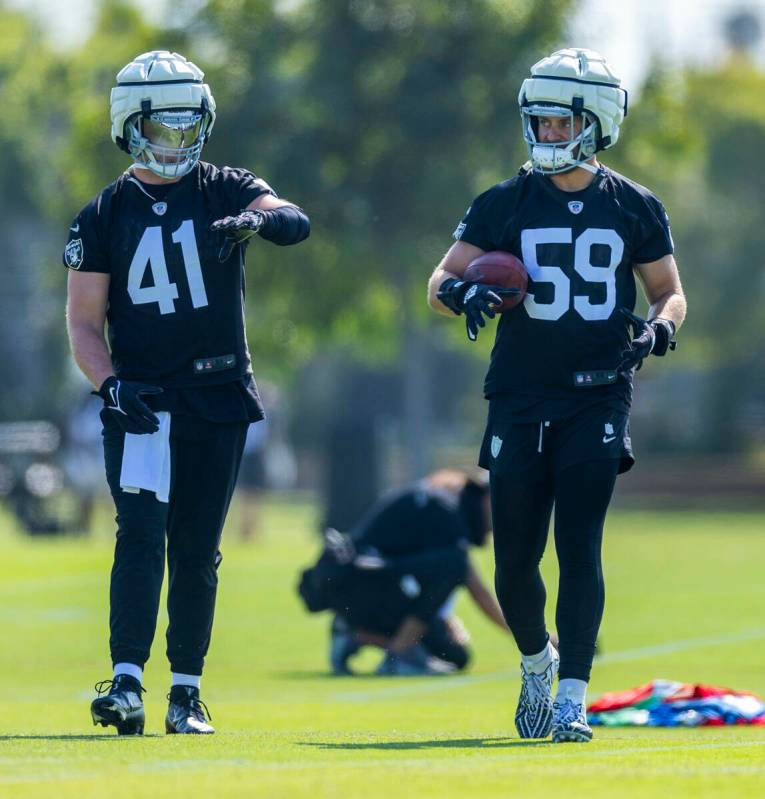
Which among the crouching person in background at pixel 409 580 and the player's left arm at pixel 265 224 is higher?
the player's left arm at pixel 265 224

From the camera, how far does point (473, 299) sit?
6648 mm

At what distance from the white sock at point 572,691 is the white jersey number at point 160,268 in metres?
1.85

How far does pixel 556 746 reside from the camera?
6.36 metres

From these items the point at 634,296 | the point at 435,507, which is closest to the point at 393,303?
the point at 435,507

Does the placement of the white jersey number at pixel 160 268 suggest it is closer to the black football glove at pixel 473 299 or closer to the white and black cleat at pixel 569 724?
the black football glove at pixel 473 299

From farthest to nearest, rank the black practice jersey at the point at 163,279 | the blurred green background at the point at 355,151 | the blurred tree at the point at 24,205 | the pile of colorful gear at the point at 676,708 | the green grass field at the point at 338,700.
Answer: the blurred tree at the point at 24,205 < the blurred green background at the point at 355,151 < the pile of colorful gear at the point at 676,708 < the black practice jersey at the point at 163,279 < the green grass field at the point at 338,700

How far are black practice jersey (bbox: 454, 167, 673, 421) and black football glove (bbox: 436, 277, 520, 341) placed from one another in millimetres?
177

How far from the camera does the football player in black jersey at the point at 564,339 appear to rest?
6.77 meters

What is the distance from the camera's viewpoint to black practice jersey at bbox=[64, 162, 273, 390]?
6.96 m

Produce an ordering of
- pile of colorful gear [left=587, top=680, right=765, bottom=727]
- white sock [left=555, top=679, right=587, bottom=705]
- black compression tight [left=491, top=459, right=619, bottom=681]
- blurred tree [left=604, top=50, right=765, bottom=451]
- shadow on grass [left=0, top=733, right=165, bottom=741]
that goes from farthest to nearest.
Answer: blurred tree [left=604, top=50, right=765, bottom=451]
pile of colorful gear [left=587, top=680, right=765, bottom=727]
black compression tight [left=491, top=459, right=619, bottom=681]
white sock [left=555, top=679, right=587, bottom=705]
shadow on grass [left=0, top=733, right=165, bottom=741]

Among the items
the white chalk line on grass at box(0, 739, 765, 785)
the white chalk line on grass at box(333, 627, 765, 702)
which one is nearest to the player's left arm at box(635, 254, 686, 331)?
the white chalk line on grass at box(0, 739, 765, 785)

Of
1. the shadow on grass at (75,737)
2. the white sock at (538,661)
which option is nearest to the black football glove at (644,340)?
the white sock at (538,661)

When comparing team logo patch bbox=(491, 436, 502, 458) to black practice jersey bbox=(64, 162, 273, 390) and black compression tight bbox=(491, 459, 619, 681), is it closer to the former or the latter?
black compression tight bbox=(491, 459, 619, 681)

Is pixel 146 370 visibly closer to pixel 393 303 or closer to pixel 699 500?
pixel 393 303
